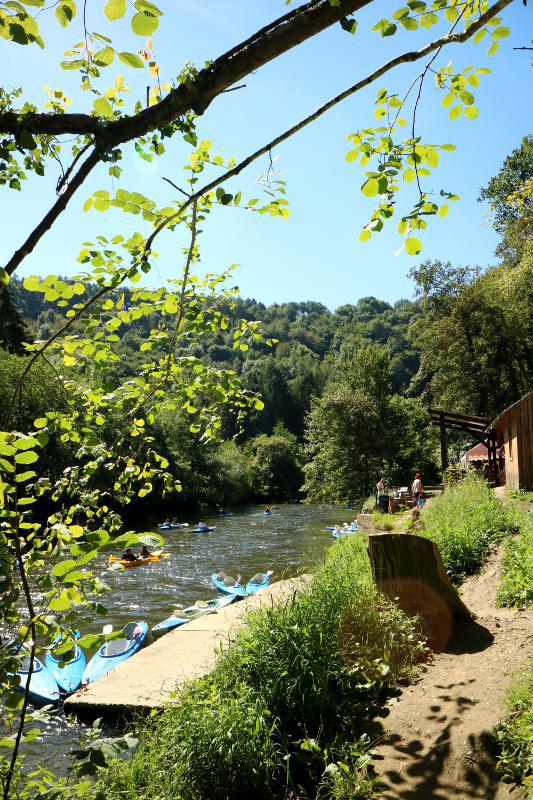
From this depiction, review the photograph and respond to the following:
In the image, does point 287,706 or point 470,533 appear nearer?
point 287,706

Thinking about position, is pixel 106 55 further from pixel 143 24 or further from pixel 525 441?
pixel 525 441

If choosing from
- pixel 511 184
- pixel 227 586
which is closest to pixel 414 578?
pixel 227 586

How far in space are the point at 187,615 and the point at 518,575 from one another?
8.40 m

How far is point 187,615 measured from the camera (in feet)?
42.2

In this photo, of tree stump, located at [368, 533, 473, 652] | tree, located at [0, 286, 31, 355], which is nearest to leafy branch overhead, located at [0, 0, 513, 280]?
tree stump, located at [368, 533, 473, 652]

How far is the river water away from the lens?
7.77 meters

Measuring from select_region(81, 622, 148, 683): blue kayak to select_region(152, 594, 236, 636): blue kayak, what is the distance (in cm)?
101

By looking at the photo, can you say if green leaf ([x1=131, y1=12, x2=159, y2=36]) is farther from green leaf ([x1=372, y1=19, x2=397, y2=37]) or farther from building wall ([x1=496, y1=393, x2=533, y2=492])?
building wall ([x1=496, y1=393, x2=533, y2=492])

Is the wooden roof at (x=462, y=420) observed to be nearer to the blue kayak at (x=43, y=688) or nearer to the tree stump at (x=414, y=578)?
the tree stump at (x=414, y=578)

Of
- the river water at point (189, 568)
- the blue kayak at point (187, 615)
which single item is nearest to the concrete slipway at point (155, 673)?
the river water at point (189, 568)

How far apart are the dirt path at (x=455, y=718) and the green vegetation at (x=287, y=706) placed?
0.24 m

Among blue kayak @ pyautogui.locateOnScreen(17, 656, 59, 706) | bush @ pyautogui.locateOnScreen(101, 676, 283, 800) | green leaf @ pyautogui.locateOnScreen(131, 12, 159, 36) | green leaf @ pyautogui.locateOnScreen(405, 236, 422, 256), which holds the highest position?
green leaf @ pyautogui.locateOnScreen(131, 12, 159, 36)

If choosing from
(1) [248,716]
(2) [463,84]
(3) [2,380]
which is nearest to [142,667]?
(1) [248,716]

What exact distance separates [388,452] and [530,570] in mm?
28458
